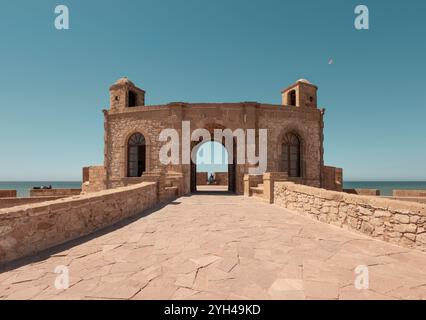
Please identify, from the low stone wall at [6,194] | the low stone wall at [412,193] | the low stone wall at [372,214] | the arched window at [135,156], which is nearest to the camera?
the low stone wall at [372,214]

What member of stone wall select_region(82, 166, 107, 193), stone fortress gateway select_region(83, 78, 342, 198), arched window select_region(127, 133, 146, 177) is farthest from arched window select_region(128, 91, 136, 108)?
stone wall select_region(82, 166, 107, 193)

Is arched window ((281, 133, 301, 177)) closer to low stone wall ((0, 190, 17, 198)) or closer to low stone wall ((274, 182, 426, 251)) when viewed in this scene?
low stone wall ((274, 182, 426, 251))

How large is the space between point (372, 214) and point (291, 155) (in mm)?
10955

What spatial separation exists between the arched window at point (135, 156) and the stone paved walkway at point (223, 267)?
423 inches

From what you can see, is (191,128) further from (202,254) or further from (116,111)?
(202,254)

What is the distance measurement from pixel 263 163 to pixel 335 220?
8439mm

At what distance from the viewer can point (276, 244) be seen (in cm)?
409

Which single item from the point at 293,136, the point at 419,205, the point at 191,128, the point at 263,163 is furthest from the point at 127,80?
the point at 419,205

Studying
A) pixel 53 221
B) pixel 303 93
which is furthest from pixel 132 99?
pixel 53 221

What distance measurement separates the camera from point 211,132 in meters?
16.4

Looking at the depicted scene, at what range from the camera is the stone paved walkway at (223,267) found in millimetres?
2459

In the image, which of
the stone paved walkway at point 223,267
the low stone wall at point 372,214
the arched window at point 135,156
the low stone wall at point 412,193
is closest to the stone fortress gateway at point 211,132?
the arched window at point 135,156

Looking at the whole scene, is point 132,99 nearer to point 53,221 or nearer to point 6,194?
point 6,194

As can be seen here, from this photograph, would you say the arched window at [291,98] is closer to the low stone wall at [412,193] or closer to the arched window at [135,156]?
the low stone wall at [412,193]
